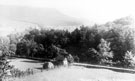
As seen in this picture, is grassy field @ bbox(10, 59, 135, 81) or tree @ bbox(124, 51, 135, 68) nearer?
grassy field @ bbox(10, 59, 135, 81)

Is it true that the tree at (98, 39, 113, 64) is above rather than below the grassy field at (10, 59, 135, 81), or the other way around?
above

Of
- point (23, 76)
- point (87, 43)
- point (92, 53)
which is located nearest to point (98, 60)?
point (92, 53)

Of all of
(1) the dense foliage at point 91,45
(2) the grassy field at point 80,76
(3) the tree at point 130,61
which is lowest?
(2) the grassy field at point 80,76

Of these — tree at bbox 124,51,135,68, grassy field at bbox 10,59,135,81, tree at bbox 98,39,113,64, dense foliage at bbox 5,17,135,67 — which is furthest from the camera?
dense foliage at bbox 5,17,135,67

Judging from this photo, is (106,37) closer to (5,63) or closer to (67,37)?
(67,37)

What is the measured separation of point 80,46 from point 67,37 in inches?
253

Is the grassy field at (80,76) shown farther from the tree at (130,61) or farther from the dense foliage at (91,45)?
the dense foliage at (91,45)

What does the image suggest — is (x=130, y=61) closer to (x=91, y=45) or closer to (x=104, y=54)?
(x=104, y=54)

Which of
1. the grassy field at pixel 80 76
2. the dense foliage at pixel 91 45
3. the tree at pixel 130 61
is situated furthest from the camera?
the dense foliage at pixel 91 45

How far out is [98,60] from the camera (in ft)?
105

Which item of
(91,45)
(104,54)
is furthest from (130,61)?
(91,45)

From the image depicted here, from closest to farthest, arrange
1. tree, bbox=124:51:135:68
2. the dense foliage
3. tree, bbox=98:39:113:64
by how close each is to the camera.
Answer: tree, bbox=124:51:135:68, tree, bbox=98:39:113:64, the dense foliage

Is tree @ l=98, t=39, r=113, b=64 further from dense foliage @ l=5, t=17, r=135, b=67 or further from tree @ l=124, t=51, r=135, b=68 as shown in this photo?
tree @ l=124, t=51, r=135, b=68

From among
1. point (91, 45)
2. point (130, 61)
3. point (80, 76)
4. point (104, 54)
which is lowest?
point (80, 76)
